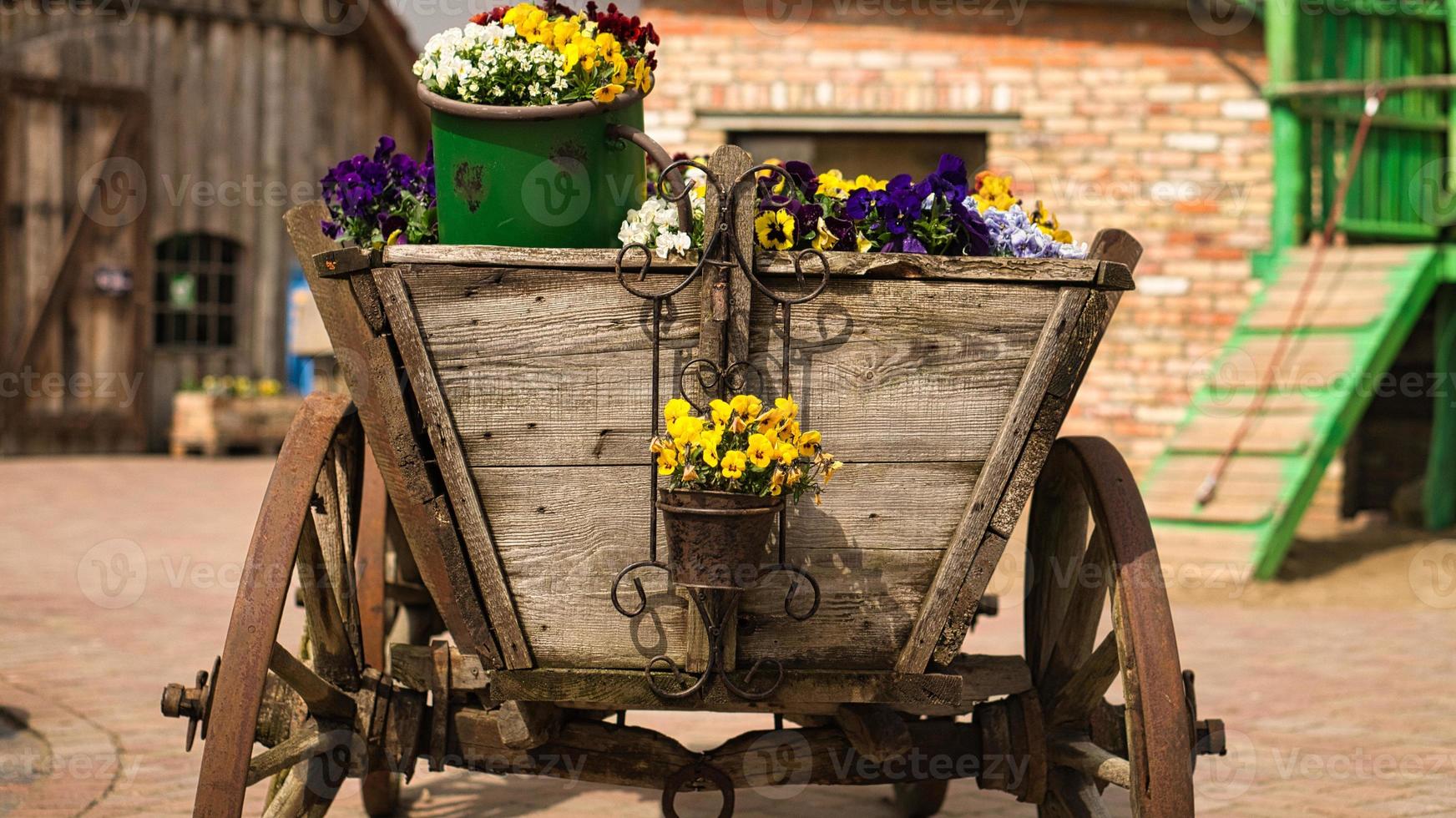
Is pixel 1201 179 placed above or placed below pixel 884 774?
above

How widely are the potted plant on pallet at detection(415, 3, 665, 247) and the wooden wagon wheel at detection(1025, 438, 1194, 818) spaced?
3.49ft

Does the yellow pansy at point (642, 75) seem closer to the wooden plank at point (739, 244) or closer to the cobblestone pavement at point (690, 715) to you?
the wooden plank at point (739, 244)

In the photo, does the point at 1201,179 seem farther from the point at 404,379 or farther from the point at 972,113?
the point at 404,379

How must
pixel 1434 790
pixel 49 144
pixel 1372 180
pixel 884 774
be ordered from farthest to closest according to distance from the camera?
pixel 49 144
pixel 1372 180
pixel 1434 790
pixel 884 774

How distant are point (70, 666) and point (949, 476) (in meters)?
3.85

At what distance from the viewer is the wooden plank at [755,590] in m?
2.53

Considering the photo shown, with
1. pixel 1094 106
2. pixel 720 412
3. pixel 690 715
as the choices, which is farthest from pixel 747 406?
pixel 1094 106

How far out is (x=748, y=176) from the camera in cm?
245

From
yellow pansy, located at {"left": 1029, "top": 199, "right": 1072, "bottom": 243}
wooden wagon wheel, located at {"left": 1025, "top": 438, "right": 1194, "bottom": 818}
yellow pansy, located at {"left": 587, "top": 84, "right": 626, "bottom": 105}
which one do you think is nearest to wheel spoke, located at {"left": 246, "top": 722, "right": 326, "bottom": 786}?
yellow pansy, located at {"left": 587, "top": 84, "right": 626, "bottom": 105}

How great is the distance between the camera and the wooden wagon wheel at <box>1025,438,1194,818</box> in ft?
8.45

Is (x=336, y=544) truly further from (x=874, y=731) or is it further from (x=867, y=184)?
(x=867, y=184)

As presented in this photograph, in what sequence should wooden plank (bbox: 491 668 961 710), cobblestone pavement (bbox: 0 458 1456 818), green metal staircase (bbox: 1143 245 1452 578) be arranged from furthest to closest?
green metal staircase (bbox: 1143 245 1452 578) < cobblestone pavement (bbox: 0 458 1456 818) < wooden plank (bbox: 491 668 961 710)

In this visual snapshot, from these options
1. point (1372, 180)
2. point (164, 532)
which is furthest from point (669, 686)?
point (1372, 180)

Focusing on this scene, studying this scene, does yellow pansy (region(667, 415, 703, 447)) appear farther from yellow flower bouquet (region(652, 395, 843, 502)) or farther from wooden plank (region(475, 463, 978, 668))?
wooden plank (region(475, 463, 978, 668))
